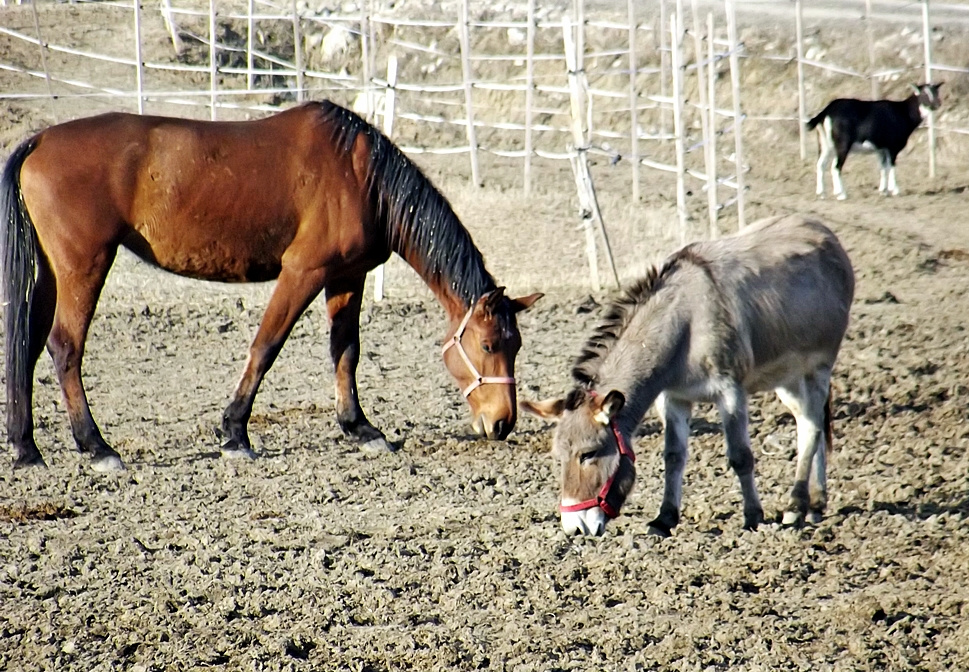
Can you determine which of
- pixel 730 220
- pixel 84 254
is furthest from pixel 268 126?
pixel 730 220

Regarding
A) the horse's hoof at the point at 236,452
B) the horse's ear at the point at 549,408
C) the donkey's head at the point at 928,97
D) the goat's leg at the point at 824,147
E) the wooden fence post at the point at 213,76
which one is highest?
the wooden fence post at the point at 213,76

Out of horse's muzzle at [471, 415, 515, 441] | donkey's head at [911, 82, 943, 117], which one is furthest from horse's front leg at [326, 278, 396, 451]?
donkey's head at [911, 82, 943, 117]

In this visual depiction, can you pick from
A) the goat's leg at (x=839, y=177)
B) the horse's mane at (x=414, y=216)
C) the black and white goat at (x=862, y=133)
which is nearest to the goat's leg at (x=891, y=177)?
the black and white goat at (x=862, y=133)

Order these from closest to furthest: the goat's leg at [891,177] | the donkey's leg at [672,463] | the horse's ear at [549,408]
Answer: the horse's ear at [549,408] < the donkey's leg at [672,463] < the goat's leg at [891,177]

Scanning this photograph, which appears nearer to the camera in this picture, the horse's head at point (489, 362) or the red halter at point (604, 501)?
the red halter at point (604, 501)

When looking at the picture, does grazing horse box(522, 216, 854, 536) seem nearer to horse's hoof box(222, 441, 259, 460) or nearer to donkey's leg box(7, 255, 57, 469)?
horse's hoof box(222, 441, 259, 460)

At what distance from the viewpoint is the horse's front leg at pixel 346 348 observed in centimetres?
677

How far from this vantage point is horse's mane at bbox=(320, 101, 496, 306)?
21.2 feet

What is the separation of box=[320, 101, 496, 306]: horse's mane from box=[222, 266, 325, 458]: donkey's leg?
1.66ft

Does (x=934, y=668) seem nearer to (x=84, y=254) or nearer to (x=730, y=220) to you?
(x=84, y=254)

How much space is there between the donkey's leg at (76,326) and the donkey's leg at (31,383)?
0.12 m

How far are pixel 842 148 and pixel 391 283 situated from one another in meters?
7.68

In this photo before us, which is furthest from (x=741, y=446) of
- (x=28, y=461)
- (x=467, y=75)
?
(x=467, y=75)

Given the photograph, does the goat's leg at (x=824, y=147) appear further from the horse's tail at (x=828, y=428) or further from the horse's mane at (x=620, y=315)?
the horse's mane at (x=620, y=315)
